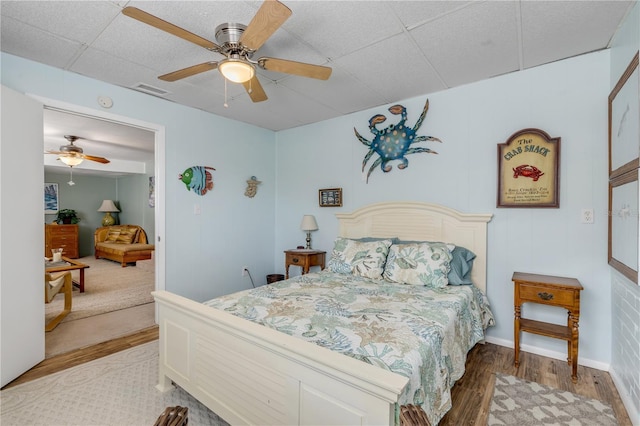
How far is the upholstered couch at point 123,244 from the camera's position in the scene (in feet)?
21.3

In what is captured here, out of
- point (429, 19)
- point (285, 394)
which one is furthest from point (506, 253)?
point (285, 394)

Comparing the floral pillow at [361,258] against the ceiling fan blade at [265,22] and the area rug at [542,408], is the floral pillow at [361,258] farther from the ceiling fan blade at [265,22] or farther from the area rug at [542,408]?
the ceiling fan blade at [265,22]

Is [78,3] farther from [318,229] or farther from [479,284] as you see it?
[479,284]

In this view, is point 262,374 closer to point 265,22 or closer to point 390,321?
point 390,321

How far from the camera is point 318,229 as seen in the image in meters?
4.11

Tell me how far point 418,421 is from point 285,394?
79cm

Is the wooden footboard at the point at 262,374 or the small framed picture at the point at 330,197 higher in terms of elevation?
the small framed picture at the point at 330,197

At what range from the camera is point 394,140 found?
3406 mm

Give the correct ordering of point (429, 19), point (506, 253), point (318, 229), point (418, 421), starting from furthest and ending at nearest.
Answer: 1. point (318, 229)
2. point (506, 253)
3. point (429, 19)
4. point (418, 421)

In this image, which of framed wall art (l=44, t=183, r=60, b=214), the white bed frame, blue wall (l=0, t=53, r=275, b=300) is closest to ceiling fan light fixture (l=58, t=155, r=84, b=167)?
blue wall (l=0, t=53, r=275, b=300)

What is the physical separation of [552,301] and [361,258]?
1.51m

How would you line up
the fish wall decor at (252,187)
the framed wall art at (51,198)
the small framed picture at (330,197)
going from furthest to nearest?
the framed wall art at (51,198) < the fish wall decor at (252,187) < the small framed picture at (330,197)

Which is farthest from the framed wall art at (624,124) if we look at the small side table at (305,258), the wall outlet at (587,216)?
the small side table at (305,258)

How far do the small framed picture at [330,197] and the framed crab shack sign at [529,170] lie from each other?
5.88ft
